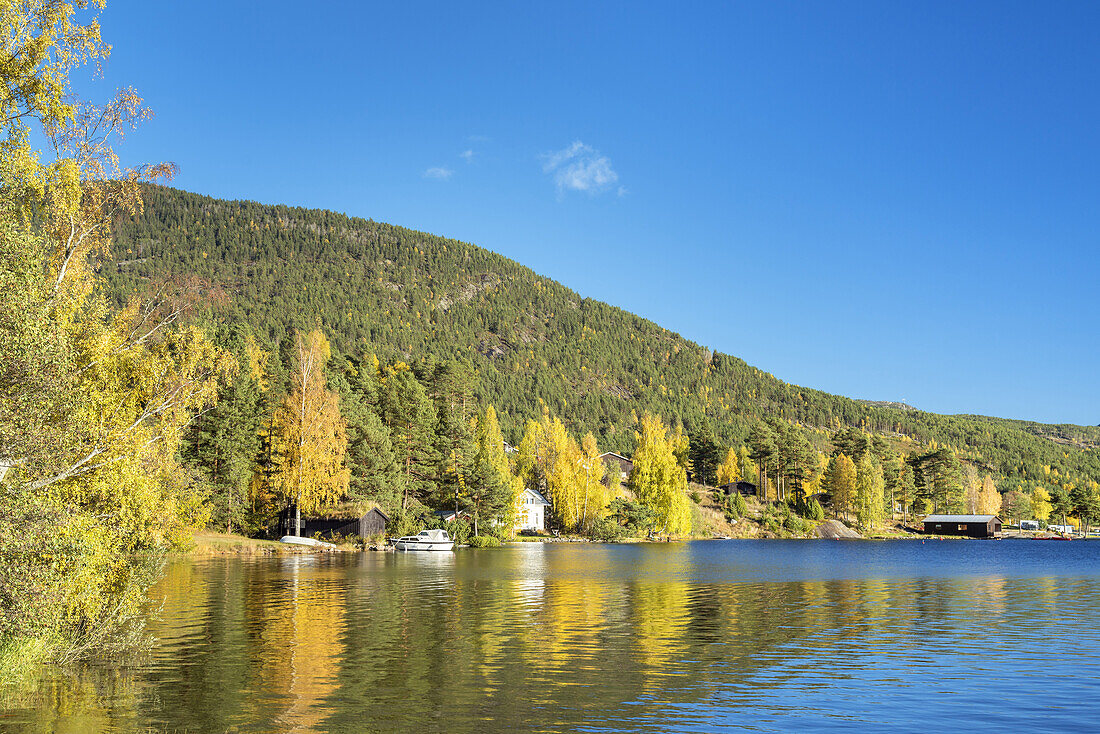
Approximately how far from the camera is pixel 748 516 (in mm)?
141500

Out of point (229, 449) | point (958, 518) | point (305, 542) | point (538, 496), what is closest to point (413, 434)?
point (305, 542)

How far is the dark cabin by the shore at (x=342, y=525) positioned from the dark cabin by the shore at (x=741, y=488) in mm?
89685

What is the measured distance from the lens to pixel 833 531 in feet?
451

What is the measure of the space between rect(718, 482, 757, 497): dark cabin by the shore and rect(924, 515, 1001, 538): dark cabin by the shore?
32.1m

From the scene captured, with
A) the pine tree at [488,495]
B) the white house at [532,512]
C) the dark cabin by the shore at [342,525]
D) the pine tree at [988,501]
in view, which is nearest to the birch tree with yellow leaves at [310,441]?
the dark cabin by the shore at [342,525]

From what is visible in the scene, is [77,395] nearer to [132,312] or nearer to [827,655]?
[132,312]

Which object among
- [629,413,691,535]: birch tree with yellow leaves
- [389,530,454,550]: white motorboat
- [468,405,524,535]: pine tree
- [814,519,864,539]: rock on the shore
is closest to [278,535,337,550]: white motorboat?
[389,530,454,550]: white motorboat

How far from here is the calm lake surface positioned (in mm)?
17031

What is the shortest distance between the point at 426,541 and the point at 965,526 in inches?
4539

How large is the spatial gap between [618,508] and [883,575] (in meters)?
59.2

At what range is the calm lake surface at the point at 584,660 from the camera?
1703cm

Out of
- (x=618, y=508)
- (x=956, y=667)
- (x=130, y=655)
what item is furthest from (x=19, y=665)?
(x=618, y=508)

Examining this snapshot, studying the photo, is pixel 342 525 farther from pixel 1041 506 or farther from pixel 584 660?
pixel 1041 506

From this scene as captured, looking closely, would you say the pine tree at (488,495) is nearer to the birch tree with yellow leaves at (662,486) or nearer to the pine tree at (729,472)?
the birch tree with yellow leaves at (662,486)
